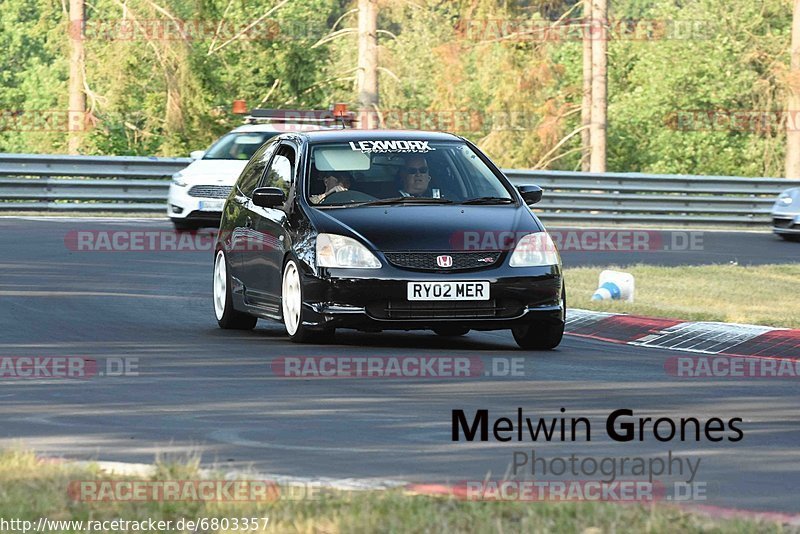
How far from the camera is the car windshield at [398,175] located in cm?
1249

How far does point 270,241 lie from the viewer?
12758mm

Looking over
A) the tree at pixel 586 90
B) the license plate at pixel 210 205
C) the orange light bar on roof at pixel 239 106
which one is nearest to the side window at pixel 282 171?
the orange light bar on roof at pixel 239 106

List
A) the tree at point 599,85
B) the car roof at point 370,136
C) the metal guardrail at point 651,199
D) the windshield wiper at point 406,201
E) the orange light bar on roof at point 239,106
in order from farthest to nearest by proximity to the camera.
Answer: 1. the tree at point 599,85
2. the metal guardrail at point 651,199
3. the orange light bar on roof at point 239,106
4. the car roof at point 370,136
5. the windshield wiper at point 406,201

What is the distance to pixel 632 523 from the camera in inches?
223

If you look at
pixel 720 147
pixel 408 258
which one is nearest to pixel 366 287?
pixel 408 258

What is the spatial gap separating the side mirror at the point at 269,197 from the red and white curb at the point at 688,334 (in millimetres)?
2877

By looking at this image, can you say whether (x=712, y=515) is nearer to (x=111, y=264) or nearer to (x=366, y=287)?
(x=366, y=287)

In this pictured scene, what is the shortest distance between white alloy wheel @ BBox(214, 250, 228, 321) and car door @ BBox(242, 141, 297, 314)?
43cm

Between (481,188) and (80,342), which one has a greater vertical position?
(481,188)

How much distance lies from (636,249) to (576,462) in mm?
19114

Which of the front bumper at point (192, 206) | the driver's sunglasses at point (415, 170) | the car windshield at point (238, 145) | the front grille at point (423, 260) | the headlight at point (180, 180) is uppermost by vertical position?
the driver's sunglasses at point (415, 170)

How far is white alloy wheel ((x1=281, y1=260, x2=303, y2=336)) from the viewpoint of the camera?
12.0 meters

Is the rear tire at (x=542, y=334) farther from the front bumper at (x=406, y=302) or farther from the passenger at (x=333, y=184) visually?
the passenger at (x=333, y=184)

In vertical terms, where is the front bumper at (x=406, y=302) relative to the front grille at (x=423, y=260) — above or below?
below
